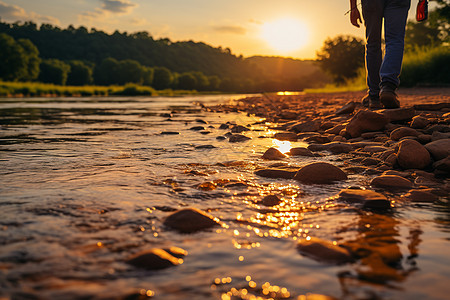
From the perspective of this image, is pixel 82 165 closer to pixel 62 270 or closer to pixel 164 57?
pixel 62 270

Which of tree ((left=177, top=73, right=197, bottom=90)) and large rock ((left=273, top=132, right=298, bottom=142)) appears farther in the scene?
tree ((left=177, top=73, right=197, bottom=90))

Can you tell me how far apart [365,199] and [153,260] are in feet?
3.83

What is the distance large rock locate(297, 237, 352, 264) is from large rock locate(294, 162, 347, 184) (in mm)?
1043

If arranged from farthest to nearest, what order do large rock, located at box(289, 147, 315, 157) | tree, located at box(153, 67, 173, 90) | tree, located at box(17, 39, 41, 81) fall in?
tree, located at box(153, 67, 173, 90) → tree, located at box(17, 39, 41, 81) → large rock, located at box(289, 147, 315, 157)

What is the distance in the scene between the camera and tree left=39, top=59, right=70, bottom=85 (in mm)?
71312

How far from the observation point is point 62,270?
1.14 metres

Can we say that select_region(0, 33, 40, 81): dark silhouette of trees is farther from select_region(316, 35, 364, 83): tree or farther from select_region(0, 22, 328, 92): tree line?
select_region(316, 35, 364, 83): tree

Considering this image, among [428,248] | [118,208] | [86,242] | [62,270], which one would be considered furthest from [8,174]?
[428,248]

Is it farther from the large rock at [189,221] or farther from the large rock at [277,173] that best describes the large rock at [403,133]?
the large rock at [189,221]

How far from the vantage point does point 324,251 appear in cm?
129

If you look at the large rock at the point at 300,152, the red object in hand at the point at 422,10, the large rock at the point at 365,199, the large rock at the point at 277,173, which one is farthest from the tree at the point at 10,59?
the large rock at the point at 365,199

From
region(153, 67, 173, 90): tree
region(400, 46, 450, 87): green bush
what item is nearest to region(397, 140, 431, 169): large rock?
region(400, 46, 450, 87): green bush

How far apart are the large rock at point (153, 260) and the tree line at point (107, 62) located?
71.3 m

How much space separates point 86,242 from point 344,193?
132 centimetres
